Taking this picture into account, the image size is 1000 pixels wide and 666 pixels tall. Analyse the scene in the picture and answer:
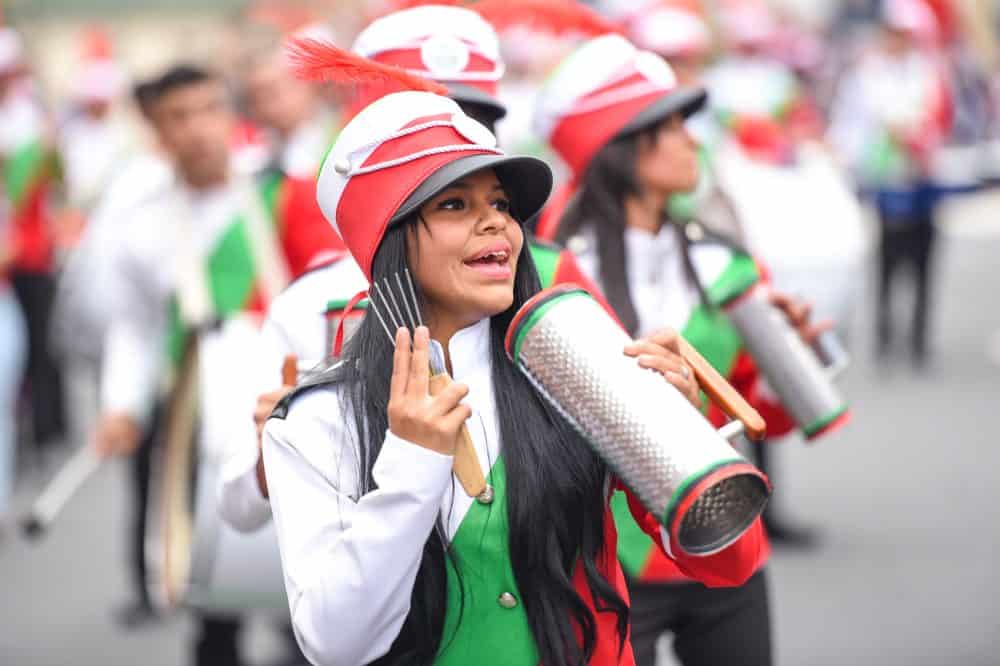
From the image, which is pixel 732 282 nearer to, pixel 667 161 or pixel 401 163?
pixel 667 161

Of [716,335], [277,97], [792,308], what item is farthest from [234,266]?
[792,308]

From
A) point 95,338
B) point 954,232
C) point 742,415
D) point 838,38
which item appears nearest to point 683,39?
point 95,338

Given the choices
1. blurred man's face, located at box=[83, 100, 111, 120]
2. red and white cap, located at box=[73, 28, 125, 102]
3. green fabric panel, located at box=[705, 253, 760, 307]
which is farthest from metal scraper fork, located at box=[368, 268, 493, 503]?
red and white cap, located at box=[73, 28, 125, 102]

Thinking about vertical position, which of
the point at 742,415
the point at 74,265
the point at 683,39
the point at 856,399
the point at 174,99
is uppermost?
the point at 742,415

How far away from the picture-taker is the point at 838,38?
25.1m

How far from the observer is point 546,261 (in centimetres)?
310

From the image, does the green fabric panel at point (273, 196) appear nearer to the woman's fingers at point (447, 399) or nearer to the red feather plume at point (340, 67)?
the red feather plume at point (340, 67)

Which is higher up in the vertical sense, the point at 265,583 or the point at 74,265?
the point at 265,583

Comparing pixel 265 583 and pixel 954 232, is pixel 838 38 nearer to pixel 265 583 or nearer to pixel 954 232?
pixel 954 232

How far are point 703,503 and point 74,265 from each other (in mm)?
6707

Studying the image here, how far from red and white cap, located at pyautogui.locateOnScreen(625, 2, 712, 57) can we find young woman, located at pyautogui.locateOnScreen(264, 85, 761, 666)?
4.37m

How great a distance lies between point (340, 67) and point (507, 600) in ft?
3.02

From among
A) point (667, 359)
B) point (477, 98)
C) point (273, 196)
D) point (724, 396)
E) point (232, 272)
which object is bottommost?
point (232, 272)

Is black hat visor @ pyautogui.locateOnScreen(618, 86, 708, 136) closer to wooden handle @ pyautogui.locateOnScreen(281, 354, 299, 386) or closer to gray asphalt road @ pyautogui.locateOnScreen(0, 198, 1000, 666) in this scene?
wooden handle @ pyautogui.locateOnScreen(281, 354, 299, 386)
